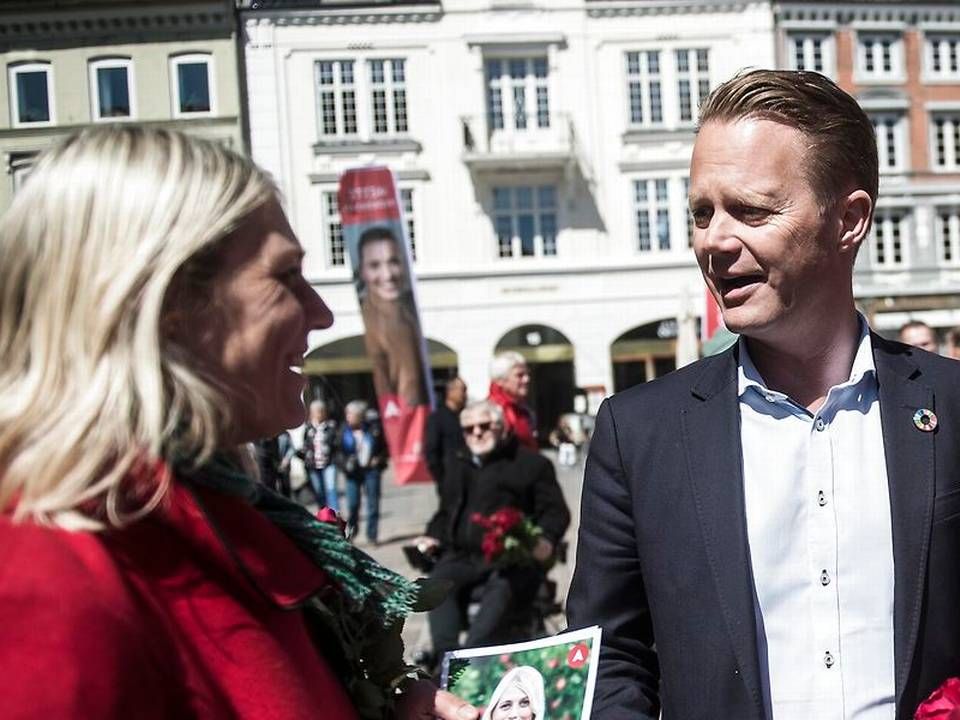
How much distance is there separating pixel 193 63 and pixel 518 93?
8264 millimetres

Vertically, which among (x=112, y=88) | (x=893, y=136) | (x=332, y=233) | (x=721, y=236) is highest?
(x=112, y=88)

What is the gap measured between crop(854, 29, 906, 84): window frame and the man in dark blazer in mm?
27581

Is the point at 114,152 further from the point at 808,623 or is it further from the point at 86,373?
the point at 808,623

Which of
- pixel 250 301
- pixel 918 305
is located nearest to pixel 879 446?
pixel 250 301

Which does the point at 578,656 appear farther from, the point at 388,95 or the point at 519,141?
the point at 388,95

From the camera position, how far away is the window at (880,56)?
26.7 metres

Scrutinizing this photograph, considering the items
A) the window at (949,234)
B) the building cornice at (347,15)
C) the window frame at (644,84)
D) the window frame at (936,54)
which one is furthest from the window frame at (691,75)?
the window at (949,234)

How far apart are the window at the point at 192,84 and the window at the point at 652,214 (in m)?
11.1

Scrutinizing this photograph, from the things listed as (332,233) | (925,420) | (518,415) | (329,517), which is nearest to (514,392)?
(518,415)

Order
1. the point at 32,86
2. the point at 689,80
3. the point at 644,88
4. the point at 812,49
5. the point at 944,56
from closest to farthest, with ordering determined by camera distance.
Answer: the point at 32,86, the point at 644,88, the point at 689,80, the point at 812,49, the point at 944,56

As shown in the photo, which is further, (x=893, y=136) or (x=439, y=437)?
(x=893, y=136)

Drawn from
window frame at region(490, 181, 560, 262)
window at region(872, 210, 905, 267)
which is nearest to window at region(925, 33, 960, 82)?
window at region(872, 210, 905, 267)

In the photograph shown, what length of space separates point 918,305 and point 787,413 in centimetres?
2711

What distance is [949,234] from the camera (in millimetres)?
27047
